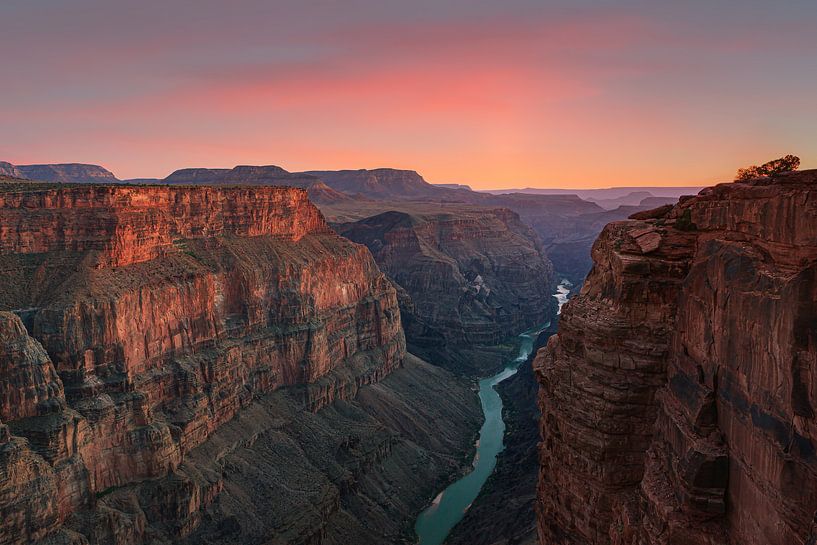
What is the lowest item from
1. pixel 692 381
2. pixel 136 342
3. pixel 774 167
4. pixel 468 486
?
pixel 468 486

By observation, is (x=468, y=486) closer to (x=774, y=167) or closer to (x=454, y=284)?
(x=774, y=167)

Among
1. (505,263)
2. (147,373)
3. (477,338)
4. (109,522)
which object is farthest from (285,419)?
(505,263)

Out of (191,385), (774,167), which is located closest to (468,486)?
(191,385)

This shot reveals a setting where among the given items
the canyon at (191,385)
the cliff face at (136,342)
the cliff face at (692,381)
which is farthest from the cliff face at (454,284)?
the cliff face at (692,381)

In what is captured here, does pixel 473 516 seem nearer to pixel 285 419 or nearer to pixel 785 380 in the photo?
pixel 285 419

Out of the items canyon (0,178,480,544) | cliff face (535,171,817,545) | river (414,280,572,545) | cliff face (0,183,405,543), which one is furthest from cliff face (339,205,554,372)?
cliff face (535,171,817,545)
